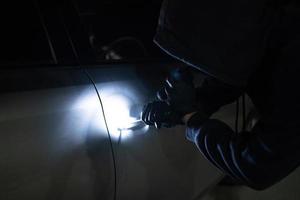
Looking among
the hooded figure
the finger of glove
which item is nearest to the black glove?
the finger of glove

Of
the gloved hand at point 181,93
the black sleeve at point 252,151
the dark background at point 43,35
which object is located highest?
the dark background at point 43,35

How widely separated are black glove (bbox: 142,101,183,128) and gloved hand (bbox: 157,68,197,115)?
0.02 m

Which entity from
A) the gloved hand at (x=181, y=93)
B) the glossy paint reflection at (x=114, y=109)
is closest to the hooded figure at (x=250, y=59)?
the gloved hand at (x=181, y=93)

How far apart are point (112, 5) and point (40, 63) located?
0.80 meters

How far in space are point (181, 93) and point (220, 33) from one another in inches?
10.4

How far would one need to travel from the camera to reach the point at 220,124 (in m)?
0.93

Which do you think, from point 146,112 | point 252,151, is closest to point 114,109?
point 146,112

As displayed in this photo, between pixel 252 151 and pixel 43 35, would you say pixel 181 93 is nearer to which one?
pixel 252 151

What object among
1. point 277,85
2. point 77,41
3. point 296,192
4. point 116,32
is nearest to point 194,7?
point 277,85

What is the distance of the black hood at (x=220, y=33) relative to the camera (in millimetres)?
773

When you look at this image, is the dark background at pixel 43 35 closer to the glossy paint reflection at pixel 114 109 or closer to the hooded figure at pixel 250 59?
the glossy paint reflection at pixel 114 109

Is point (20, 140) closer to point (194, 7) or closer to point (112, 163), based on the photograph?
point (112, 163)

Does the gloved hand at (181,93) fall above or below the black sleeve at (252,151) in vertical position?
above

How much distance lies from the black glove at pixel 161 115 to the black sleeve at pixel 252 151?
9 centimetres
